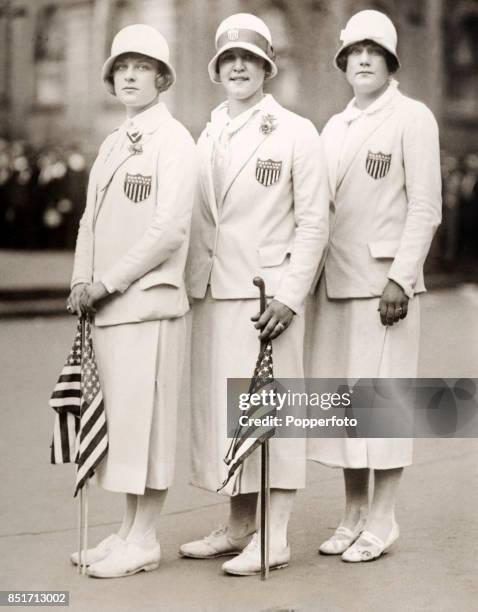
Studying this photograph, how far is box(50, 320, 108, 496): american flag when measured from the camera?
3.84 m

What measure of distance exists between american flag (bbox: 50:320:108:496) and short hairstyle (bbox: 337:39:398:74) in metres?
1.18

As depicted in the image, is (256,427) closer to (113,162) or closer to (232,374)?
(232,374)

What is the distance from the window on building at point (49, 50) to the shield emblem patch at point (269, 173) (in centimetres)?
228

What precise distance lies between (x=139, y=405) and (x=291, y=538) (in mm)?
831

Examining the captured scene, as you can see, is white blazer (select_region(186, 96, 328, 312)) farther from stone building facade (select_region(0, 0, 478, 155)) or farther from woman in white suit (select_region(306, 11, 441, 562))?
stone building facade (select_region(0, 0, 478, 155))

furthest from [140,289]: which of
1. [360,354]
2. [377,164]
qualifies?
[377,164]

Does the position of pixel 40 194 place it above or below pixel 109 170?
above

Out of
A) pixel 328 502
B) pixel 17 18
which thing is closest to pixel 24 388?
pixel 17 18

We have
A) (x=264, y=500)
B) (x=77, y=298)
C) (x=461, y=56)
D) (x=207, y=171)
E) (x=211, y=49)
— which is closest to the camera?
(x=264, y=500)

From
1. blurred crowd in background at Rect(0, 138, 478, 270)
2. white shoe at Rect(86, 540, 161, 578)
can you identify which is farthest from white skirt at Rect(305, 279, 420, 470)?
blurred crowd in background at Rect(0, 138, 478, 270)

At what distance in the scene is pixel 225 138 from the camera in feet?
13.2

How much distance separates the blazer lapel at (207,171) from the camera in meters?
3.97

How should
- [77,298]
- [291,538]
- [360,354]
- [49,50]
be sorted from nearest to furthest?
[77,298]
[360,354]
[291,538]
[49,50]

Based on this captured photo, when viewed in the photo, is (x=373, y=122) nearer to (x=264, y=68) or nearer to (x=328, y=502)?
(x=264, y=68)
